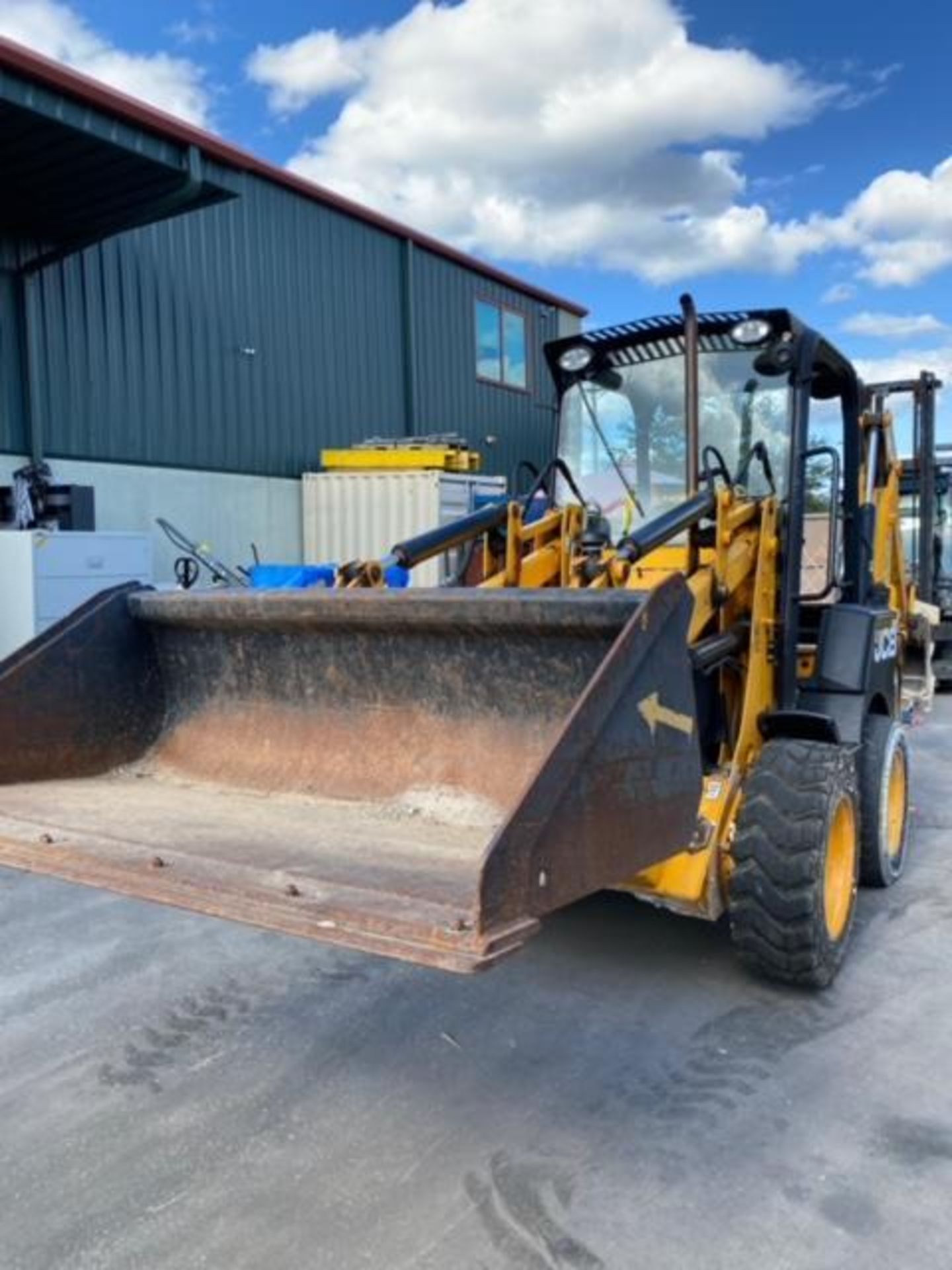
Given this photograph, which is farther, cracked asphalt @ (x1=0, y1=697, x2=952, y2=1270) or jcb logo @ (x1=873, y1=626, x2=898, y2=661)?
jcb logo @ (x1=873, y1=626, x2=898, y2=661)

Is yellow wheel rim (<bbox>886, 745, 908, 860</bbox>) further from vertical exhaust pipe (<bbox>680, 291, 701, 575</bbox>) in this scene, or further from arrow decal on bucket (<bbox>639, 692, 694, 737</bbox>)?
arrow decal on bucket (<bbox>639, 692, 694, 737</bbox>)

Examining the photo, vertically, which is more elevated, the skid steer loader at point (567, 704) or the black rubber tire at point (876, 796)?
the skid steer loader at point (567, 704)

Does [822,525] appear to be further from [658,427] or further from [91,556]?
[91,556]

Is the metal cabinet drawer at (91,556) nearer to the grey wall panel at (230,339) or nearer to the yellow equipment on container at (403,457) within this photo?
the grey wall panel at (230,339)

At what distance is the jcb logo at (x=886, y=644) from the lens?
5016 millimetres

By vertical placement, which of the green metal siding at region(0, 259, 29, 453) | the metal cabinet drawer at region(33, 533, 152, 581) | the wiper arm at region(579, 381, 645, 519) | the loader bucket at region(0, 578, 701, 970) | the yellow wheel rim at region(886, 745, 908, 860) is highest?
the green metal siding at region(0, 259, 29, 453)

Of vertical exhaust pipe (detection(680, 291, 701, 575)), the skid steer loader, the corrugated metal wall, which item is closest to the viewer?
the skid steer loader

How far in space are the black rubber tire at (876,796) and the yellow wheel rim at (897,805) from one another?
59 mm

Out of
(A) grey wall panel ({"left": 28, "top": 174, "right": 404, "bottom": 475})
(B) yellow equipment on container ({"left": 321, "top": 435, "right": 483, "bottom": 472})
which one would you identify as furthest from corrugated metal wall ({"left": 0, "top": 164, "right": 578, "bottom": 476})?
(B) yellow equipment on container ({"left": 321, "top": 435, "right": 483, "bottom": 472})

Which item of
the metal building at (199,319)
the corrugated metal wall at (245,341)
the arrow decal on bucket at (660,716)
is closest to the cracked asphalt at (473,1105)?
the arrow decal on bucket at (660,716)

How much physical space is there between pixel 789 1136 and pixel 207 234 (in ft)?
41.8

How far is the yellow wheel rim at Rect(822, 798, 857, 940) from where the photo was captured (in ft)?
13.5

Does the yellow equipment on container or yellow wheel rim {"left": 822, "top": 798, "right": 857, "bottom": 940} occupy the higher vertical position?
the yellow equipment on container

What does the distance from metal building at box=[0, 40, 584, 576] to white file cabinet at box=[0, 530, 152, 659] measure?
155 centimetres
